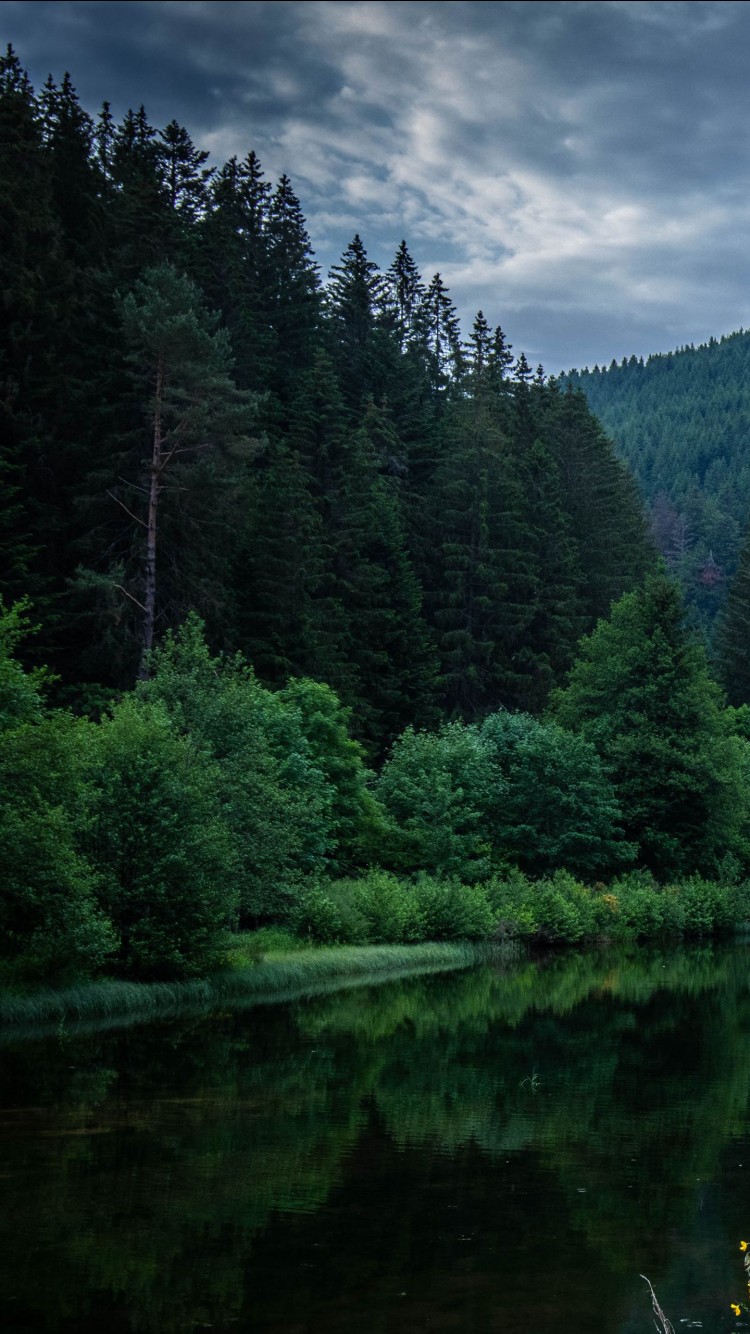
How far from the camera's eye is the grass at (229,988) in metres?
25.4

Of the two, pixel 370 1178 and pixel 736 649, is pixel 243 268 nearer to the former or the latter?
pixel 736 649

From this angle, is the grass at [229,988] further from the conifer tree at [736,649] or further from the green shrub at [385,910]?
the conifer tree at [736,649]

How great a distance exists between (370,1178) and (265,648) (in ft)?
126

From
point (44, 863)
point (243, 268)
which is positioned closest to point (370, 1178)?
point (44, 863)

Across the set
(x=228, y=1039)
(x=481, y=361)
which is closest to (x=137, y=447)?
(x=228, y=1039)

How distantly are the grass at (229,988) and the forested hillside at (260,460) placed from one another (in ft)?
27.0

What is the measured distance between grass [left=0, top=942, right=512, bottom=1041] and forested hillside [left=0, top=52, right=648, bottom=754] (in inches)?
324

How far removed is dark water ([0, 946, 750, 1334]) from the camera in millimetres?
11852

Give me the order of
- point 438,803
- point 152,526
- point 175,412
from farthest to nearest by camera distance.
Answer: point 438,803, point 175,412, point 152,526

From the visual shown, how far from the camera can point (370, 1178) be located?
16031 millimetres

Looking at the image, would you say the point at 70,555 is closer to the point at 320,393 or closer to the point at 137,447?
the point at 137,447

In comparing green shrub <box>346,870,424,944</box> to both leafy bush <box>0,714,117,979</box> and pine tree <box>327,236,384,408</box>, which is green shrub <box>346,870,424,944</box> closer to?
leafy bush <box>0,714,117,979</box>

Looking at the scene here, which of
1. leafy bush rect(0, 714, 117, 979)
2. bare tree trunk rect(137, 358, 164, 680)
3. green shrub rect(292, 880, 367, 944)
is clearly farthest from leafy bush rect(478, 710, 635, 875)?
leafy bush rect(0, 714, 117, 979)

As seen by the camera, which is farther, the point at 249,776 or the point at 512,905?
the point at 512,905
